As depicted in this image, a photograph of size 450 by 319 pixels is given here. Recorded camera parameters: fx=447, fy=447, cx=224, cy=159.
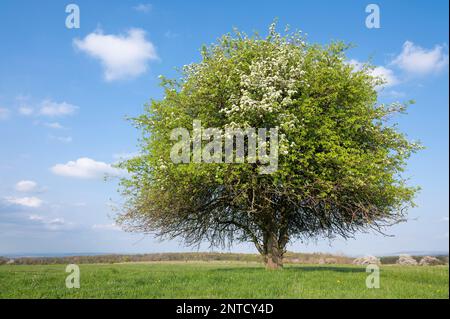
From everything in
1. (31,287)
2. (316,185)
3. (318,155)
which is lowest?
(31,287)

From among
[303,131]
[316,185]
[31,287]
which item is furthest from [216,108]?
[31,287]

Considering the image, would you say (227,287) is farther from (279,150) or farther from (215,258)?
(215,258)

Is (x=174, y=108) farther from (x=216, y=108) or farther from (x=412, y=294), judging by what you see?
(x=412, y=294)

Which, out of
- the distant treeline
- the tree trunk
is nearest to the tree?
the tree trunk

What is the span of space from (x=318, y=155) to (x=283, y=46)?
6864 millimetres

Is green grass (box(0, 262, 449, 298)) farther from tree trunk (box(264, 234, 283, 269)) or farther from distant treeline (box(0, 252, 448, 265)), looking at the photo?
distant treeline (box(0, 252, 448, 265))

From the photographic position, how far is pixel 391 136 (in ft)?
83.8

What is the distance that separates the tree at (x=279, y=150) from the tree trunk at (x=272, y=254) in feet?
0.19

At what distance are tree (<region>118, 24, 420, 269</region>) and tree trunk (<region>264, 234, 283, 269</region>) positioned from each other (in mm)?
59

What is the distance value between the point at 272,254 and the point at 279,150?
6986mm

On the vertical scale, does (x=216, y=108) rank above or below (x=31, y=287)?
above

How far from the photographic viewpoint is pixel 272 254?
2555 cm

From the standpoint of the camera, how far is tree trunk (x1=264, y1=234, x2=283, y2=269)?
2548cm
